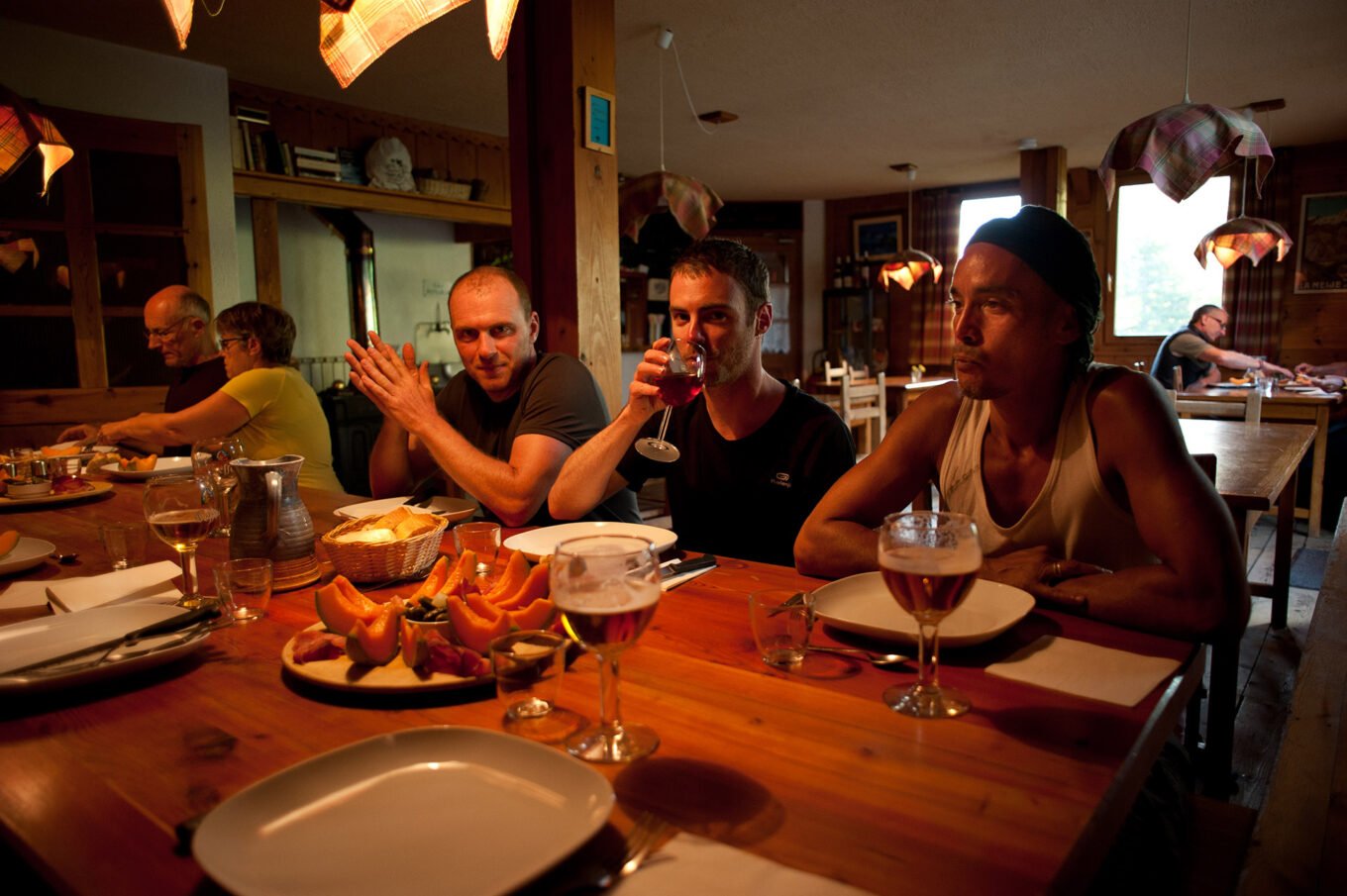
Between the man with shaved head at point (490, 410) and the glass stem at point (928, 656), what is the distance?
4.25ft

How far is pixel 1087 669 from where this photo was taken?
1.02 meters

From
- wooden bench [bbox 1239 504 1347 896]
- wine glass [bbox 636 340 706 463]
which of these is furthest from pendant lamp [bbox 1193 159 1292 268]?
wine glass [bbox 636 340 706 463]

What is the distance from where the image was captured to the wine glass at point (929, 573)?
893 mm

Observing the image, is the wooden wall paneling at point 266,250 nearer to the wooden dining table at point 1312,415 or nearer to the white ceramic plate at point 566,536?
the white ceramic plate at point 566,536

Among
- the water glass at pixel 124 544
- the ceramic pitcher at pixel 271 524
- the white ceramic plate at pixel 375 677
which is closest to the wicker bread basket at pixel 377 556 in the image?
the ceramic pitcher at pixel 271 524

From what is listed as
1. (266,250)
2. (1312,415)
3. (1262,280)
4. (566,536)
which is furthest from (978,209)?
(566,536)

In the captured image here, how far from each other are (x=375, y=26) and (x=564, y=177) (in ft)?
5.86

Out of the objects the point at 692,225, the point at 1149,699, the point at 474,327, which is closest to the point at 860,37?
the point at 692,225

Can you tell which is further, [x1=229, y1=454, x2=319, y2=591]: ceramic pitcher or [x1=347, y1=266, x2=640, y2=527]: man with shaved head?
[x1=347, y1=266, x2=640, y2=527]: man with shaved head

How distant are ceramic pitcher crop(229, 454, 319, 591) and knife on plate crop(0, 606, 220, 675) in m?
0.22

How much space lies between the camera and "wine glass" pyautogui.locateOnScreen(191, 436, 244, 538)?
5.87 feet

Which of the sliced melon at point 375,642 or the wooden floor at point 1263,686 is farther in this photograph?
the wooden floor at point 1263,686

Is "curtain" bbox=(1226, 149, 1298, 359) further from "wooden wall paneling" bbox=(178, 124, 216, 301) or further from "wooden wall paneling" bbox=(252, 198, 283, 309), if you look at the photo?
"wooden wall paneling" bbox=(178, 124, 216, 301)

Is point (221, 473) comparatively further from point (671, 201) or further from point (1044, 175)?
point (1044, 175)
